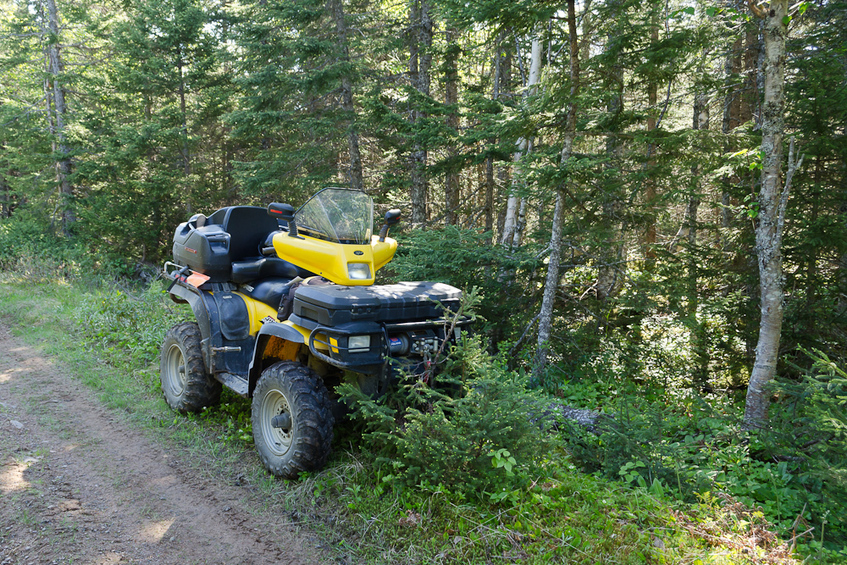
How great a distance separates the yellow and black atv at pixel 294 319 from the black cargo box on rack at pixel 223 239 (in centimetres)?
1

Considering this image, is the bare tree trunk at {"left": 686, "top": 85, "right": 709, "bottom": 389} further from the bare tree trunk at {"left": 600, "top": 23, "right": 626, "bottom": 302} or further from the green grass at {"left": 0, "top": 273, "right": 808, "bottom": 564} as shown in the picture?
the green grass at {"left": 0, "top": 273, "right": 808, "bottom": 564}

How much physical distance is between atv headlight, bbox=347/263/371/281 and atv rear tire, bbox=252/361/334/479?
35.6 inches

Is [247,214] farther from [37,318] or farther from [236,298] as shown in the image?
[37,318]

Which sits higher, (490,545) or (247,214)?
(247,214)

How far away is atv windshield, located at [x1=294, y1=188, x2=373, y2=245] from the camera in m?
4.56

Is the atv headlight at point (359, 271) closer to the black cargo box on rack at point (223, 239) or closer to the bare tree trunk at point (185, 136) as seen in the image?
the black cargo box on rack at point (223, 239)

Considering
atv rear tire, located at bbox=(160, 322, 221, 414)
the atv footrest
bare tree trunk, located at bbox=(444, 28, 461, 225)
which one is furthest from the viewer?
bare tree trunk, located at bbox=(444, 28, 461, 225)

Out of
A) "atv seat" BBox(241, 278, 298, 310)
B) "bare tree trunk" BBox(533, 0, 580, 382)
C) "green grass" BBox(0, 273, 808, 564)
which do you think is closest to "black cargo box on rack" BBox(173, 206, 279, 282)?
"atv seat" BBox(241, 278, 298, 310)

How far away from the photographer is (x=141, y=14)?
15.1 m

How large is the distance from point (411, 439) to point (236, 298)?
2817 millimetres

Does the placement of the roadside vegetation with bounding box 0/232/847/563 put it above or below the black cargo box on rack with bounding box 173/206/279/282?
below

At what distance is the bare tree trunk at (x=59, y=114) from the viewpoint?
16203mm

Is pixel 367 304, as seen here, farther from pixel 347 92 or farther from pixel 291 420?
pixel 347 92

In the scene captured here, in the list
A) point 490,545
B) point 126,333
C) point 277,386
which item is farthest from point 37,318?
point 490,545
